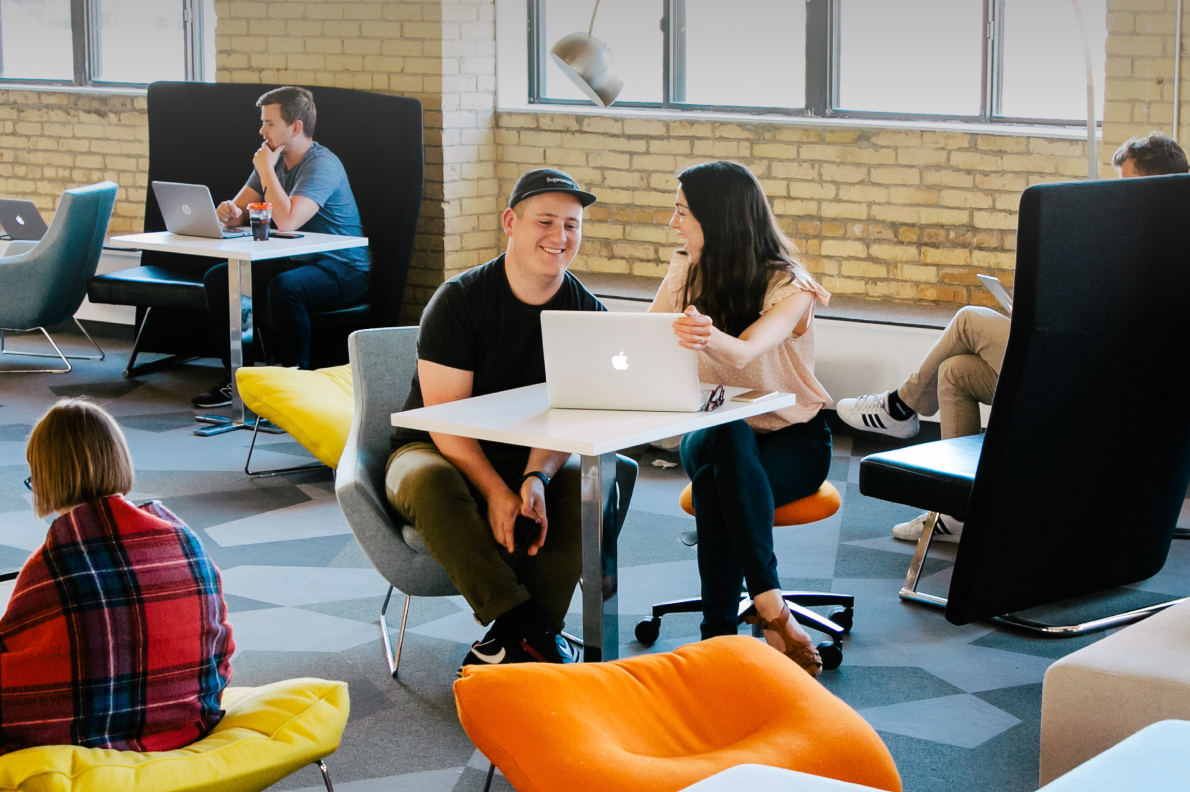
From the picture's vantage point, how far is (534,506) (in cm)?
304

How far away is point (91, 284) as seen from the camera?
6488 millimetres

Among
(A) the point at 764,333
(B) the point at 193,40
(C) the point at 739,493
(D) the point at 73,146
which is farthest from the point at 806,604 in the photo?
(D) the point at 73,146

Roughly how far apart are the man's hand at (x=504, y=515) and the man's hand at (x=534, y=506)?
0.02m

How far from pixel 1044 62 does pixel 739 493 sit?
3.64 m

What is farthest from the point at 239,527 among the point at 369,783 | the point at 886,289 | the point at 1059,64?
the point at 1059,64

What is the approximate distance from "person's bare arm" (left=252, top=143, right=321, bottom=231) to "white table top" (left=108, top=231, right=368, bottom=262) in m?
0.09

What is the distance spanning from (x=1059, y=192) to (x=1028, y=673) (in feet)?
3.81

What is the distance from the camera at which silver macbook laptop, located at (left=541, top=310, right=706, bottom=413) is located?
280cm

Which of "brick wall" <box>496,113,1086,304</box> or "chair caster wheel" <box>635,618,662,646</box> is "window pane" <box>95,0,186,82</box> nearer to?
"brick wall" <box>496,113,1086,304</box>

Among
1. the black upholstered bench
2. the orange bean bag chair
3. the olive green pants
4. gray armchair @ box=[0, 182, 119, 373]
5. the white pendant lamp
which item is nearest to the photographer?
the orange bean bag chair

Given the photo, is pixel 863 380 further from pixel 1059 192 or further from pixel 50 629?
Result: pixel 50 629

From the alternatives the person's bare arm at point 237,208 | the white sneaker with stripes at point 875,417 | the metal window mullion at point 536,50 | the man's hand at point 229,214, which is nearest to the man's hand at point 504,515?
the white sneaker with stripes at point 875,417

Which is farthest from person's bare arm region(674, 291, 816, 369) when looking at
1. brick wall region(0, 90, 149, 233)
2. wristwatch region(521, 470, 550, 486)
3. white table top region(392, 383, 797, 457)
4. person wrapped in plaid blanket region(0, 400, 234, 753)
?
brick wall region(0, 90, 149, 233)

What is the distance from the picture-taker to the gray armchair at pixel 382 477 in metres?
3.08
